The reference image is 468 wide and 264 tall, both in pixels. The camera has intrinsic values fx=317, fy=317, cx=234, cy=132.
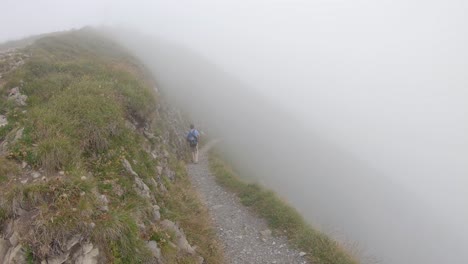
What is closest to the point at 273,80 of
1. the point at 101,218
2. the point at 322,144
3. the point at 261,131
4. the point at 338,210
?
the point at 322,144

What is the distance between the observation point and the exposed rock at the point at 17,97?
516 inches

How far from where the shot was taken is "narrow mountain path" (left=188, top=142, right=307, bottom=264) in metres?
13.0

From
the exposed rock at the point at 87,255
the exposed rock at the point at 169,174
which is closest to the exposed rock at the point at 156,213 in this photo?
the exposed rock at the point at 87,255

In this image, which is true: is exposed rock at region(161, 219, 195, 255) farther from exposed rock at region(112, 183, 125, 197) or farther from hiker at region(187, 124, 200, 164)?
hiker at region(187, 124, 200, 164)

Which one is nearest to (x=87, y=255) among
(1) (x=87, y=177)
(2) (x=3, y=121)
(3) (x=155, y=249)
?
(3) (x=155, y=249)

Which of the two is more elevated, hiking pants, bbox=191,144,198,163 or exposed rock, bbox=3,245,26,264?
exposed rock, bbox=3,245,26,264

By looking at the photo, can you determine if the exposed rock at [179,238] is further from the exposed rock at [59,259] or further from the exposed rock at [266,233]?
the exposed rock at [266,233]

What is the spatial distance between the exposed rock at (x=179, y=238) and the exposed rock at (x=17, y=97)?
7.91 meters

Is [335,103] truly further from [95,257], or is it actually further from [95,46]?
[95,257]

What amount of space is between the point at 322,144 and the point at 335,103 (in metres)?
68.0

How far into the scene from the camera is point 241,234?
573 inches

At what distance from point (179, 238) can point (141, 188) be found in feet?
7.98

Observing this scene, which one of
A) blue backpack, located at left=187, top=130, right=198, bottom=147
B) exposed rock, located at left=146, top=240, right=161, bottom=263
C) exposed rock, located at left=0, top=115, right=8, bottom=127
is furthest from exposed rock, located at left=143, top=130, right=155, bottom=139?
exposed rock, located at left=146, top=240, right=161, bottom=263

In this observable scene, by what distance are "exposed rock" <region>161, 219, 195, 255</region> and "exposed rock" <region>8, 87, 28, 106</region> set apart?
791cm
